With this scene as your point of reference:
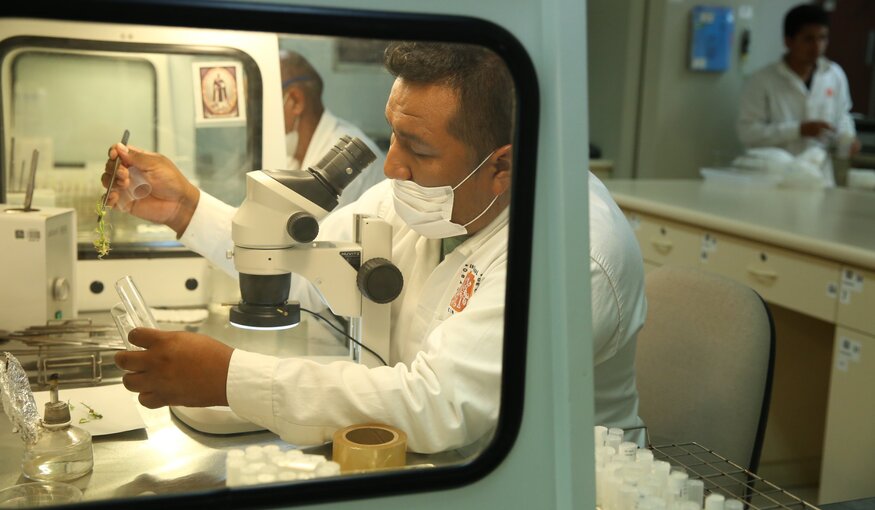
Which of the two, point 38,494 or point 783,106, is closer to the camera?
point 38,494

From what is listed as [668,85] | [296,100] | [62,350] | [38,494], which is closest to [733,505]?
[38,494]

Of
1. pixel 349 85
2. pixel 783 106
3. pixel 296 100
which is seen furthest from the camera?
pixel 783 106

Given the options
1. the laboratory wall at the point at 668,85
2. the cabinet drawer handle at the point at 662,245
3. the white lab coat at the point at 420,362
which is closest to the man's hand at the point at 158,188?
the white lab coat at the point at 420,362

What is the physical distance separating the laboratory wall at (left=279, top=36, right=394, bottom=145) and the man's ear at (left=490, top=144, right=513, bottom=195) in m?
0.16

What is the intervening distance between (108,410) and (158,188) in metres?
0.33

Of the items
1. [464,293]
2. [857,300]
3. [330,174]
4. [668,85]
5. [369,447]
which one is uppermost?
[668,85]

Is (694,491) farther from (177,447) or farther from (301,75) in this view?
(301,75)

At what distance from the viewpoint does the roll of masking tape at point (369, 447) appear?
76 centimetres

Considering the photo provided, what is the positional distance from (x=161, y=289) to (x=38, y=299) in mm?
177

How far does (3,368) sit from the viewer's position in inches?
39.2

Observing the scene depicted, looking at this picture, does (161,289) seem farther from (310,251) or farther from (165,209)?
(310,251)

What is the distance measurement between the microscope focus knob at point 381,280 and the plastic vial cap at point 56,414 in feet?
1.21

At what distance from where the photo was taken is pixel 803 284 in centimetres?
246

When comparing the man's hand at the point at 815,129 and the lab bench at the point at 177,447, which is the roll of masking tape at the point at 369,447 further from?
the man's hand at the point at 815,129
